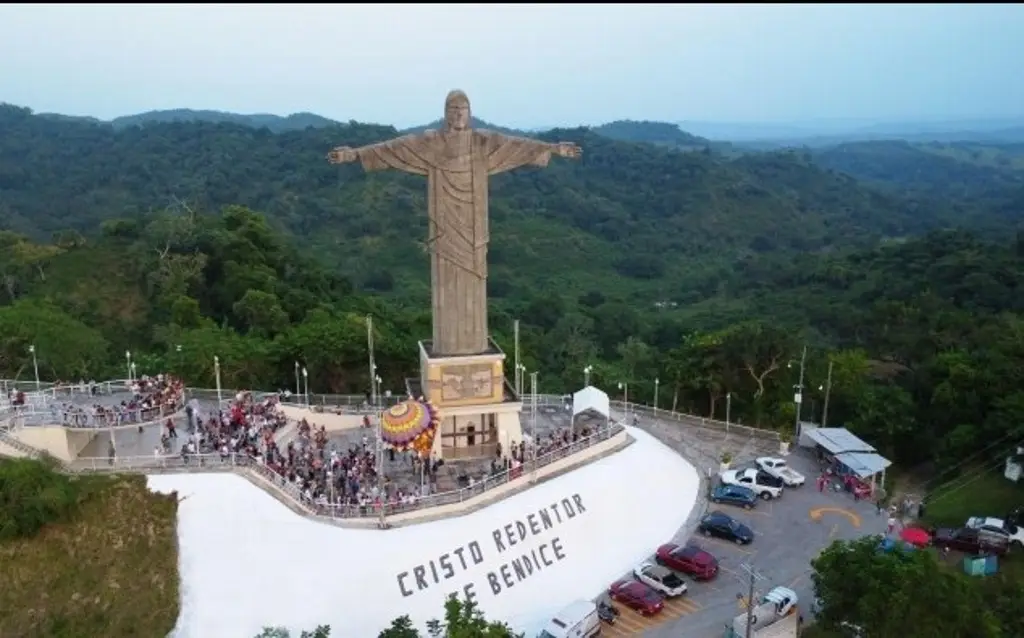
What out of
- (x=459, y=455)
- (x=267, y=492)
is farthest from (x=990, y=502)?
(x=267, y=492)

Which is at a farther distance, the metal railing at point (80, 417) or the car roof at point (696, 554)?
the metal railing at point (80, 417)

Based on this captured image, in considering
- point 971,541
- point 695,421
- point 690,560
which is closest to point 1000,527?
point 971,541

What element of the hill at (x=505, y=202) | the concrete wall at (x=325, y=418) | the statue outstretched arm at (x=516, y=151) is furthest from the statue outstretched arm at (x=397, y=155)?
the hill at (x=505, y=202)

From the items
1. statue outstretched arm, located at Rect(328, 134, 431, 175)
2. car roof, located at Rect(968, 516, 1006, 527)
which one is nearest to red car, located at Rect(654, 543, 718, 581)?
car roof, located at Rect(968, 516, 1006, 527)

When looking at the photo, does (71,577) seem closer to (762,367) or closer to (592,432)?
(592,432)

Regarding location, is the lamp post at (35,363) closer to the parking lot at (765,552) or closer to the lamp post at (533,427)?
the lamp post at (533,427)
